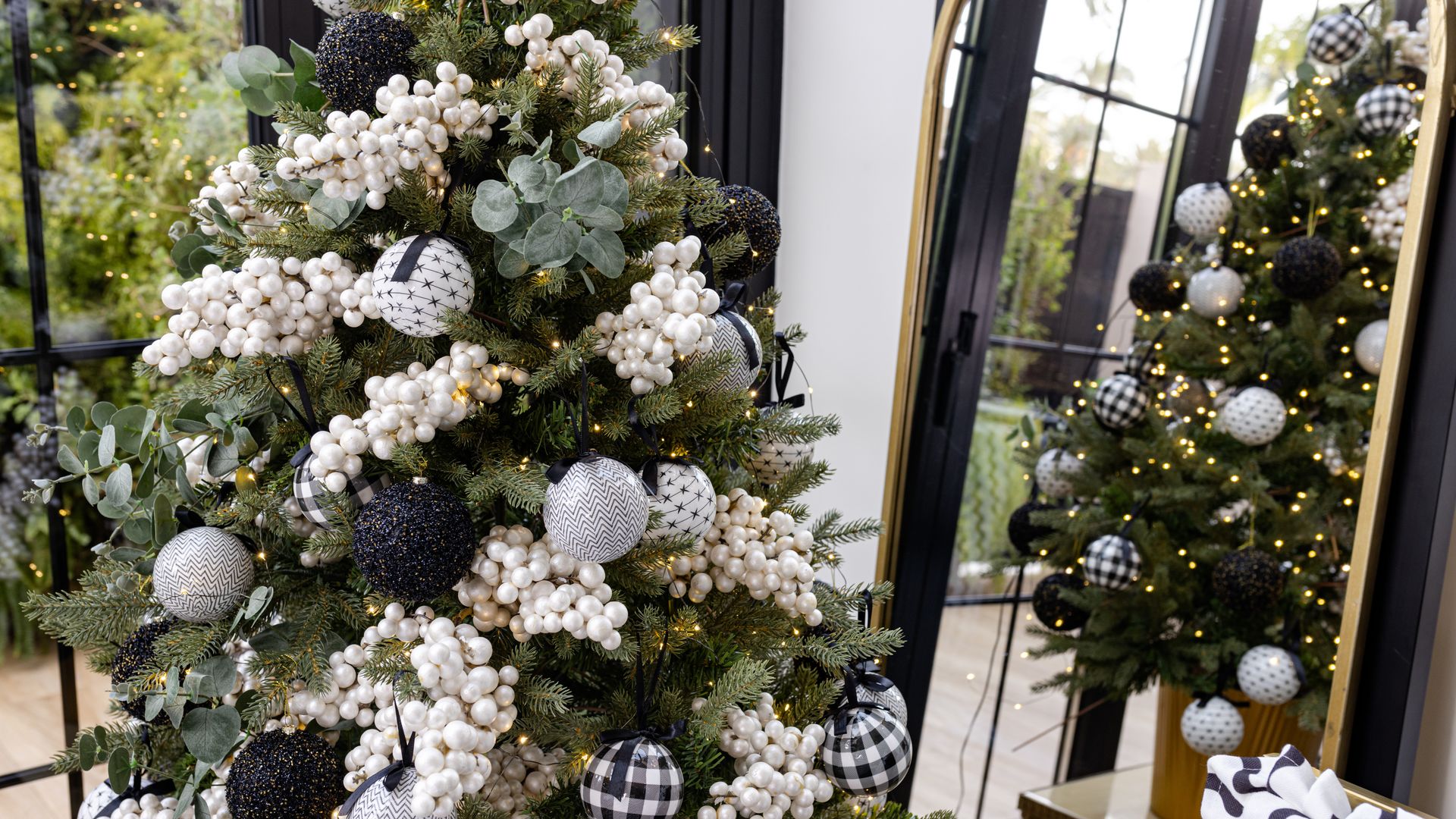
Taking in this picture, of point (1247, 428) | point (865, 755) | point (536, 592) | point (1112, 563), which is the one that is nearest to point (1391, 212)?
point (1247, 428)

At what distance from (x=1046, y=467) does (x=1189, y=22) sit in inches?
31.1

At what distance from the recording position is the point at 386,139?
2.26 feet

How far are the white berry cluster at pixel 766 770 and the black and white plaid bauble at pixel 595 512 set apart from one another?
0.62 feet

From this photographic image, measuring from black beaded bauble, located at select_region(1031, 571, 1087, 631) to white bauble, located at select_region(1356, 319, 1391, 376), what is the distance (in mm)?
594

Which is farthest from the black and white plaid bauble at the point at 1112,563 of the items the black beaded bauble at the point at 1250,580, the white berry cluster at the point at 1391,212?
the white berry cluster at the point at 1391,212

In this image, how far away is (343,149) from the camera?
69 cm

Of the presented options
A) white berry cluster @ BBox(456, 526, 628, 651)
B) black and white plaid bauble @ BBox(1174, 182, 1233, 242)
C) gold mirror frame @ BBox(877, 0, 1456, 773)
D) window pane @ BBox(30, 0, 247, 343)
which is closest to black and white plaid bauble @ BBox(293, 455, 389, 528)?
white berry cluster @ BBox(456, 526, 628, 651)

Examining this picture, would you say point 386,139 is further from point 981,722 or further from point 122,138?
point 981,722

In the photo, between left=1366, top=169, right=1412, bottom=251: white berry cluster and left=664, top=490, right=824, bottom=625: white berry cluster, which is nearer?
left=664, top=490, right=824, bottom=625: white berry cluster

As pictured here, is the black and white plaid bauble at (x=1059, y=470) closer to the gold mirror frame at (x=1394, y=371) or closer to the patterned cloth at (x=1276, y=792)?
the gold mirror frame at (x=1394, y=371)

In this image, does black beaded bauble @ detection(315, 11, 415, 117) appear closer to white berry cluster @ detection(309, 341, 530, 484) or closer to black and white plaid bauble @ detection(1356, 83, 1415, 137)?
white berry cluster @ detection(309, 341, 530, 484)

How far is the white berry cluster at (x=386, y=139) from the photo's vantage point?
689 millimetres

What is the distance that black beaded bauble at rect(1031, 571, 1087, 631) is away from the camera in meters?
1.70

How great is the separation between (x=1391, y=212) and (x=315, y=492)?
1391mm
